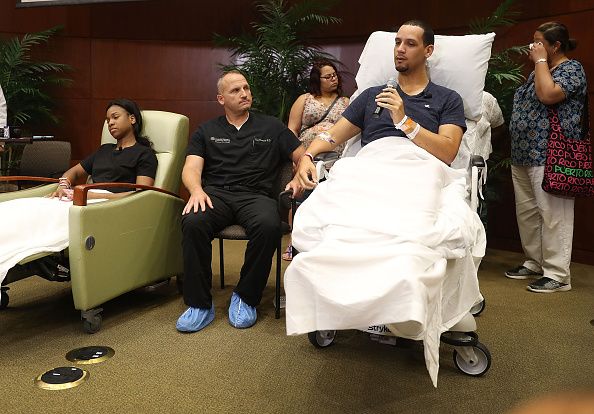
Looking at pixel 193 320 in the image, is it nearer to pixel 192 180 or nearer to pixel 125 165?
pixel 192 180

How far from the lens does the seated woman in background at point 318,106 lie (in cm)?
402

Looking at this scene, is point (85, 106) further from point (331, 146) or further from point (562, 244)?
point (562, 244)

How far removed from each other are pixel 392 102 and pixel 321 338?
3.35 ft

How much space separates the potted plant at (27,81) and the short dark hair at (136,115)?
168cm

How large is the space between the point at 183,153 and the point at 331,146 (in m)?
0.85

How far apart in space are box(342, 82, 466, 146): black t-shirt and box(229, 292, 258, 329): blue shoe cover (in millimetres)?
934

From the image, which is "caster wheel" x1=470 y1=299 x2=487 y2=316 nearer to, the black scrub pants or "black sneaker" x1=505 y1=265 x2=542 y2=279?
"black sneaker" x1=505 y1=265 x2=542 y2=279

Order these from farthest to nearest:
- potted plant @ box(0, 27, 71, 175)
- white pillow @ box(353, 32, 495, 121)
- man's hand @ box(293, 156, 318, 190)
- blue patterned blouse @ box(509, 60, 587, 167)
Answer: potted plant @ box(0, 27, 71, 175)
blue patterned blouse @ box(509, 60, 587, 167)
white pillow @ box(353, 32, 495, 121)
man's hand @ box(293, 156, 318, 190)

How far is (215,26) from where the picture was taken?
218 inches

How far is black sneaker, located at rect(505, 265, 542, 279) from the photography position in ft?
12.1

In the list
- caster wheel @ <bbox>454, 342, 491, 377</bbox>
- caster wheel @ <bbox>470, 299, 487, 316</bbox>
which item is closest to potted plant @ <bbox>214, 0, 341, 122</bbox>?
caster wheel @ <bbox>470, 299, 487, 316</bbox>

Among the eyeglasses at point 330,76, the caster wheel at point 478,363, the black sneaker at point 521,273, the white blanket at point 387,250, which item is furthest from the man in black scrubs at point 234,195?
the black sneaker at point 521,273

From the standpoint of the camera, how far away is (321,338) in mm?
2492

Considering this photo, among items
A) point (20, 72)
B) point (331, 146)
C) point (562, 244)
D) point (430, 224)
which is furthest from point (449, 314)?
point (20, 72)
